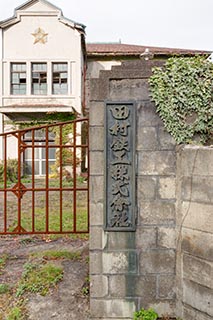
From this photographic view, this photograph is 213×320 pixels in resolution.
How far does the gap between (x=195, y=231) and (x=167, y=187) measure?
0.48 metres

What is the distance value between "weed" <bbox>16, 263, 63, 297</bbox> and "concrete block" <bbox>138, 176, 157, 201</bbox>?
5.14ft

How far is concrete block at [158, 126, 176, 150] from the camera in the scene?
2.93 m

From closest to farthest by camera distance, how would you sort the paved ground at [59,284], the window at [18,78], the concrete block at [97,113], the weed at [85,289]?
the concrete block at [97,113] → the paved ground at [59,284] → the weed at [85,289] → the window at [18,78]

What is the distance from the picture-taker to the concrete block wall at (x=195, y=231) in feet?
8.63

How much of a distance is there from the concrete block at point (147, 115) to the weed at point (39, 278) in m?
2.10

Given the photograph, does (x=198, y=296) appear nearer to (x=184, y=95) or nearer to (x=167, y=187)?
(x=167, y=187)

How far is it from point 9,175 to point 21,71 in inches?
223

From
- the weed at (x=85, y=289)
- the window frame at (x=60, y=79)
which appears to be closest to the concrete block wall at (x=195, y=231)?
the weed at (x=85, y=289)

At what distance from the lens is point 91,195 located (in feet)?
9.82

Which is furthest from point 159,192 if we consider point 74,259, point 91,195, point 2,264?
point 2,264

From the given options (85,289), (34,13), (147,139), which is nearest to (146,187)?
(147,139)

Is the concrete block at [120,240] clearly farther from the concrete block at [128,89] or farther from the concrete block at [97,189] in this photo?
the concrete block at [128,89]

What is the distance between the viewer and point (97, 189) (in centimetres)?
298

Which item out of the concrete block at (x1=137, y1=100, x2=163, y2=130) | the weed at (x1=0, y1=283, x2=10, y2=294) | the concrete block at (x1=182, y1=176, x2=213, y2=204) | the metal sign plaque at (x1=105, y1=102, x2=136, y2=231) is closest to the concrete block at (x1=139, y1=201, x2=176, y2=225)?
the metal sign plaque at (x1=105, y1=102, x2=136, y2=231)
